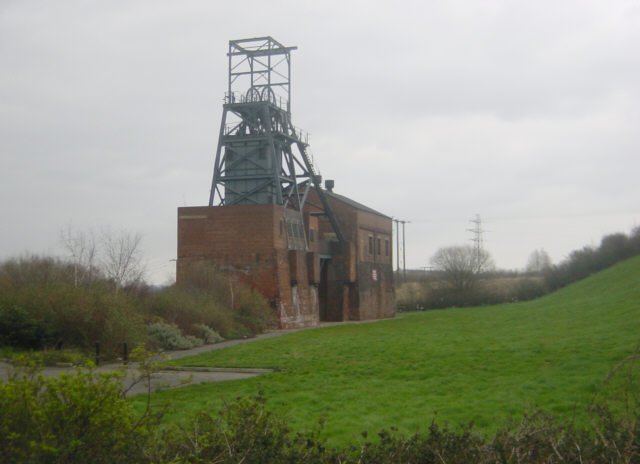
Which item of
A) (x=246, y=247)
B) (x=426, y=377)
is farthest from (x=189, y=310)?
(x=426, y=377)

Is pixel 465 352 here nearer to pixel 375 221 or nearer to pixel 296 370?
pixel 296 370

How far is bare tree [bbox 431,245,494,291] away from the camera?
67.6 metres

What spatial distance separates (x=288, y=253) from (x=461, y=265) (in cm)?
3687

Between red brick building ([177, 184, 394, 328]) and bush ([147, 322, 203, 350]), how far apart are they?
26.9 ft

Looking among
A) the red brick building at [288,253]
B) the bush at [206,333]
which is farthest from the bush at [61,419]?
the red brick building at [288,253]

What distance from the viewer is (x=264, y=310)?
3347cm

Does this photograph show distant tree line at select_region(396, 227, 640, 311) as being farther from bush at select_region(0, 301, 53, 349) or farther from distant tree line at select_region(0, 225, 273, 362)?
bush at select_region(0, 301, 53, 349)

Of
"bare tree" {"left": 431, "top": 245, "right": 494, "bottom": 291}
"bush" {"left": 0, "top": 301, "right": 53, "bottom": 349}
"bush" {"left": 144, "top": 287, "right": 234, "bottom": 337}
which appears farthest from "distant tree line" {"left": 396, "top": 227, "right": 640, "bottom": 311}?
"bush" {"left": 0, "top": 301, "right": 53, "bottom": 349}

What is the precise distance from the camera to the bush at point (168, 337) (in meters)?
24.2

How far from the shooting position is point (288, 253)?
36.7 metres

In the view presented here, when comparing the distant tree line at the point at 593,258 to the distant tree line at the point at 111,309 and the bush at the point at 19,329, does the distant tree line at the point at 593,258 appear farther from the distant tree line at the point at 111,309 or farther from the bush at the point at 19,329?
the bush at the point at 19,329

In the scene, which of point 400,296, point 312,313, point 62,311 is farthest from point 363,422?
point 400,296

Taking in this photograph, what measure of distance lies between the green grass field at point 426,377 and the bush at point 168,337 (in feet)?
6.76

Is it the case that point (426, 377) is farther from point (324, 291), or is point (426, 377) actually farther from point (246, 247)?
point (324, 291)
